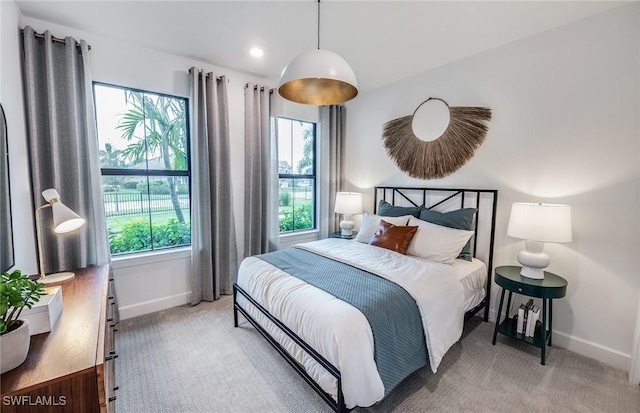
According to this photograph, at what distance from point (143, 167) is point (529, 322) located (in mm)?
3907

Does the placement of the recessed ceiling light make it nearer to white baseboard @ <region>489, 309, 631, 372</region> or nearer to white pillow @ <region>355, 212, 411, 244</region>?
white pillow @ <region>355, 212, 411, 244</region>

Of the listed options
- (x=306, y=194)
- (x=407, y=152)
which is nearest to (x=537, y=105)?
(x=407, y=152)

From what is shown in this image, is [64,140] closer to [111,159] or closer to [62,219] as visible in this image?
[111,159]

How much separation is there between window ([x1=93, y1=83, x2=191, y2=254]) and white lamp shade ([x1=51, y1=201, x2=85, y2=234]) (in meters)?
1.02

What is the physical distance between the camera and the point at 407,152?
3426 mm

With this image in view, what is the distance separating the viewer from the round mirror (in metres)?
3.06

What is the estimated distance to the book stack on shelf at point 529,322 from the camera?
221 cm

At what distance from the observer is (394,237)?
277 cm

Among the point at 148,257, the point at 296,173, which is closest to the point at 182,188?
the point at 148,257

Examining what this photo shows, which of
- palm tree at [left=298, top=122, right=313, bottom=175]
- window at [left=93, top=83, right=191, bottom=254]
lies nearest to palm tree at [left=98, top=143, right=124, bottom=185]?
window at [left=93, top=83, right=191, bottom=254]

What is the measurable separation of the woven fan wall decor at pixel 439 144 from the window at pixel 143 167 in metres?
2.57

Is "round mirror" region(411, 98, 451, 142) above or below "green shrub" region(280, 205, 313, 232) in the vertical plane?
above

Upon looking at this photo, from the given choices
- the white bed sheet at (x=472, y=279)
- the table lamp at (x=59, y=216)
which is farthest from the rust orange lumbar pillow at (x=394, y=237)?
the table lamp at (x=59, y=216)

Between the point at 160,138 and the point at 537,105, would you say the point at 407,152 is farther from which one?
the point at 160,138
